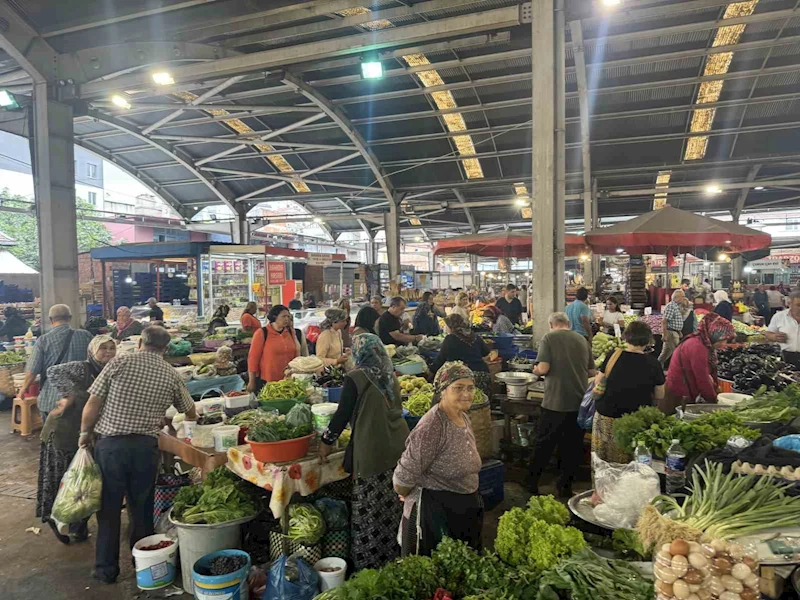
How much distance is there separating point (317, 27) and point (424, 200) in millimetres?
13039

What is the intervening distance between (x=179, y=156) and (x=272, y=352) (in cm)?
1504

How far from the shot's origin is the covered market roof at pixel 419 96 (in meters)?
8.65

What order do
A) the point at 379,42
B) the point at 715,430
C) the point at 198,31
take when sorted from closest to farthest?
1. the point at 715,430
2. the point at 379,42
3. the point at 198,31

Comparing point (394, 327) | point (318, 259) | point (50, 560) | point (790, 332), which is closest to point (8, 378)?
point (50, 560)

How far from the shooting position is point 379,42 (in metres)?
7.59

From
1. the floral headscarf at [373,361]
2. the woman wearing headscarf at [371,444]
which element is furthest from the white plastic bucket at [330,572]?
the floral headscarf at [373,361]

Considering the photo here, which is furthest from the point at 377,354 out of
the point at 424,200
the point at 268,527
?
the point at 424,200

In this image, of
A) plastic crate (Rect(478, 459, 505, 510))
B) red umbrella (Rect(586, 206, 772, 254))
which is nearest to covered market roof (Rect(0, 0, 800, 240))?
red umbrella (Rect(586, 206, 772, 254))

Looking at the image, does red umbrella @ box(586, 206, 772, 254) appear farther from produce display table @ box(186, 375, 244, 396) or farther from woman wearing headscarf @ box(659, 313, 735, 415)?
produce display table @ box(186, 375, 244, 396)

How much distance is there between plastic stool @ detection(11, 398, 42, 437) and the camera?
25.0 feet

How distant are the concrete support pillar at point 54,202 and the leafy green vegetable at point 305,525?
7375 mm

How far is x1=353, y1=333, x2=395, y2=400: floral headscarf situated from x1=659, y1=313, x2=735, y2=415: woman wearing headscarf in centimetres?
311

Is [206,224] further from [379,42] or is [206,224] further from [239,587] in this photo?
[239,587]

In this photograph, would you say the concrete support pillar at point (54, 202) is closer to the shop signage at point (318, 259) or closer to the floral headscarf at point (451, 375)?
the shop signage at point (318, 259)
